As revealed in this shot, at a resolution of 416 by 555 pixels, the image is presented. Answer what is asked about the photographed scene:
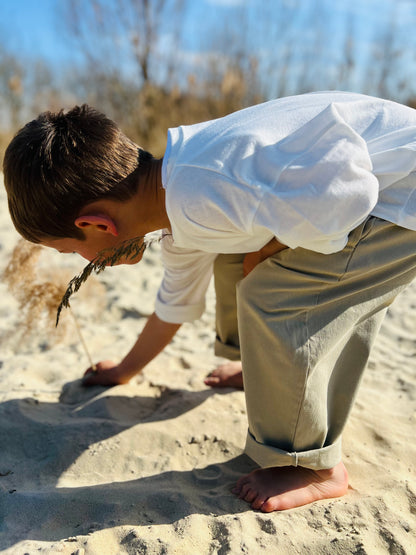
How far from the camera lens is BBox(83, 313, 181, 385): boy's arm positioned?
2.12 meters

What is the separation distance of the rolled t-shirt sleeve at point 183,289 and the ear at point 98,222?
0.47 meters

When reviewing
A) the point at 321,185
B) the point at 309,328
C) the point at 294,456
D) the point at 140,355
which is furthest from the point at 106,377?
the point at 321,185

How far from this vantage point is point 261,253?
161 centimetres

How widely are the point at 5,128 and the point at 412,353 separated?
25.8ft

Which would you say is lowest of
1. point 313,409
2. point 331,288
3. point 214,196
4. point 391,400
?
point 391,400

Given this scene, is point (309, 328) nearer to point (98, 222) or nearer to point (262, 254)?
point (262, 254)

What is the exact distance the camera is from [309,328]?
58.2 inches

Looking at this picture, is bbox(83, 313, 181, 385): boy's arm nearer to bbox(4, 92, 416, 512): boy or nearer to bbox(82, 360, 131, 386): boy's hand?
bbox(82, 360, 131, 386): boy's hand

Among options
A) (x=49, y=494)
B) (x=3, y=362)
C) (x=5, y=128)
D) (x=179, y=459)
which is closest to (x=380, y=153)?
(x=179, y=459)

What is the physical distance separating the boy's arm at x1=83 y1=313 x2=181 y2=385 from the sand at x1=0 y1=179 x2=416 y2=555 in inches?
2.3

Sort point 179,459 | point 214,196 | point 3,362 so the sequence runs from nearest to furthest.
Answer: point 214,196 → point 179,459 → point 3,362

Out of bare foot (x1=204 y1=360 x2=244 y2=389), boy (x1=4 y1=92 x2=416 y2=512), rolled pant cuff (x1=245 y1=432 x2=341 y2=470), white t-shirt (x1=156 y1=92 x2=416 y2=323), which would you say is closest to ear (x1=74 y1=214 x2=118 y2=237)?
boy (x1=4 y1=92 x2=416 y2=512)

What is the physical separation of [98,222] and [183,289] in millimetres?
621

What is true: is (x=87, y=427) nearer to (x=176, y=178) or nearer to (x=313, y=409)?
(x=313, y=409)
